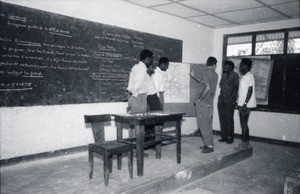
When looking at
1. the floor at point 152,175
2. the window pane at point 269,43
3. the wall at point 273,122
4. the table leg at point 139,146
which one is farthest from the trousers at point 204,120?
the window pane at point 269,43

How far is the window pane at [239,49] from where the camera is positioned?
7.20 m

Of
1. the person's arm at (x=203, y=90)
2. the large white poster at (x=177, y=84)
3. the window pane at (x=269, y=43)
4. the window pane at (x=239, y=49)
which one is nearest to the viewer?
the person's arm at (x=203, y=90)

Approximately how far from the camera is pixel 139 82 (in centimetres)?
440

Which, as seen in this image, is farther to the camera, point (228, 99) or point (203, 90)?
point (228, 99)

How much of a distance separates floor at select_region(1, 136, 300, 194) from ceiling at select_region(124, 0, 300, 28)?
113 inches

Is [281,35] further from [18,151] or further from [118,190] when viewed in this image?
[18,151]

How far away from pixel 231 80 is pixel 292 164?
2093 millimetres

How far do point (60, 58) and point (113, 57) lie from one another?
3.75 ft

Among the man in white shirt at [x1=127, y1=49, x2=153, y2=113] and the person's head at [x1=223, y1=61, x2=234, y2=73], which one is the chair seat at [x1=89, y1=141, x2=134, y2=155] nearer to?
the man in white shirt at [x1=127, y1=49, x2=153, y2=113]

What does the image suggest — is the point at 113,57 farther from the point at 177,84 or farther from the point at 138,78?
the point at 177,84

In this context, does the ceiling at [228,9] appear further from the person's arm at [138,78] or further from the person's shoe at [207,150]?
the person's shoe at [207,150]

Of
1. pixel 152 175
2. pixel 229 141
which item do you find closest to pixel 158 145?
pixel 152 175

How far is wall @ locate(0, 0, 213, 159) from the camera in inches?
162

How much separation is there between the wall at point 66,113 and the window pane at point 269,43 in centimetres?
234
